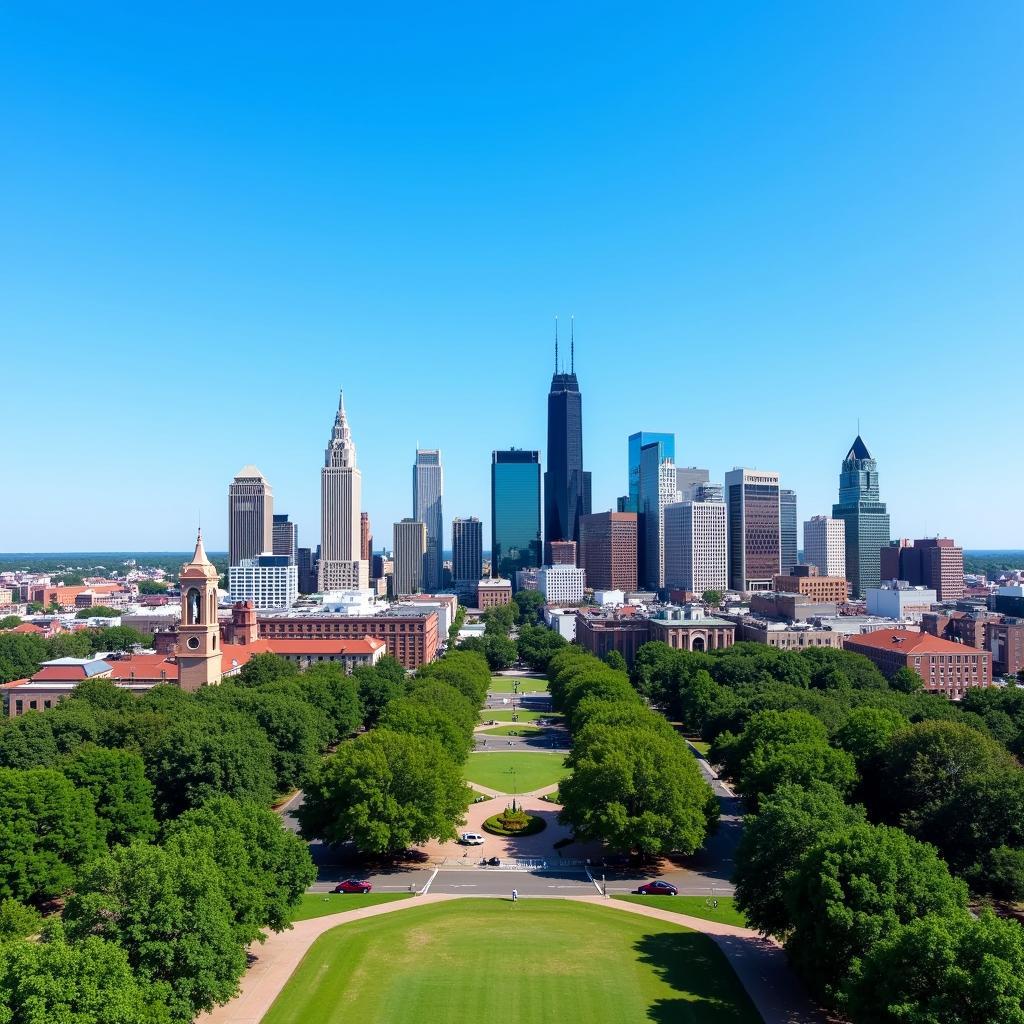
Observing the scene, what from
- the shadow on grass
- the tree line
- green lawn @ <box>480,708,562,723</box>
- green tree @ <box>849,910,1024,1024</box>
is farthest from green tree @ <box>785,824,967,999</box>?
green lawn @ <box>480,708,562,723</box>

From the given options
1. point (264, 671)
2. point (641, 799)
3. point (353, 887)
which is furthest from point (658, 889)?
point (264, 671)

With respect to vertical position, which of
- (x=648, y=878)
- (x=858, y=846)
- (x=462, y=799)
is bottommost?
(x=648, y=878)

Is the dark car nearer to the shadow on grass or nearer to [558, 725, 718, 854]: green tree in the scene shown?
[558, 725, 718, 854]: green tree

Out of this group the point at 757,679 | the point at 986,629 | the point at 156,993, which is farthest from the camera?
the point at 986,629

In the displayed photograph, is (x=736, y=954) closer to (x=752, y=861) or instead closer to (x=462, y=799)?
(x=752, y=861)

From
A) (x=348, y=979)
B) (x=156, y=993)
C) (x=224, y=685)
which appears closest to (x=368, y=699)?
(x=224, y=685)

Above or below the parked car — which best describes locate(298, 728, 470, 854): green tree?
above

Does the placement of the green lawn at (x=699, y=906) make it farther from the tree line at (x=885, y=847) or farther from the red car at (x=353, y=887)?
the red car at (x=353, y=887)
